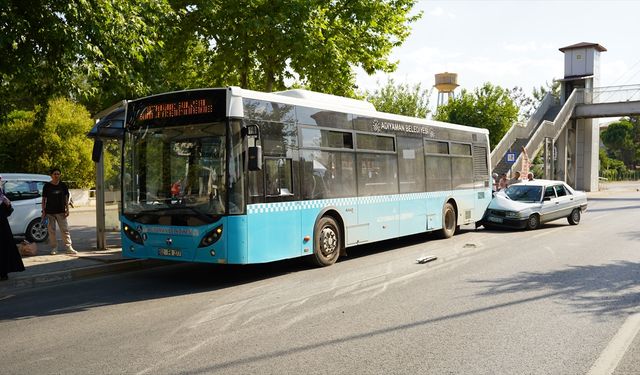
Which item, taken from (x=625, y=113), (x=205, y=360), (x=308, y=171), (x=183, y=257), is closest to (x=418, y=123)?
(x=308, y=171)

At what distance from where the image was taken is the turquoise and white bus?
28.9 ft

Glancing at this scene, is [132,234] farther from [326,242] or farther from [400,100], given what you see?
[400,100]

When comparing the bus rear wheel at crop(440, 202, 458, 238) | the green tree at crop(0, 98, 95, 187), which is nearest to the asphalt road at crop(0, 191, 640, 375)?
the bus rear wheel at crop(440, 202, 458, 238)

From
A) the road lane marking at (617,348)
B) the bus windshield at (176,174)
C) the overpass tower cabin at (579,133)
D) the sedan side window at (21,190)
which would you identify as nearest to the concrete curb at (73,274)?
the bus windshield at (176,174)

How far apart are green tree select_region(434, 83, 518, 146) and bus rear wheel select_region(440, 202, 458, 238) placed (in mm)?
31818

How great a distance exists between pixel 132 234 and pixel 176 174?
Result: 1.44m

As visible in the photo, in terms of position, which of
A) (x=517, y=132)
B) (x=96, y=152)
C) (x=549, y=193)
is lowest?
(x=549, y=193)

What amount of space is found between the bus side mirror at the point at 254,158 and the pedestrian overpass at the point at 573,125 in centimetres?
2608

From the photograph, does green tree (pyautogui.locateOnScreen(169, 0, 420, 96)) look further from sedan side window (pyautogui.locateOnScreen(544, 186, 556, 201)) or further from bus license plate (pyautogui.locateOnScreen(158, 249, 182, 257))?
bus license plate (pyautogui.locateOnScreen(158, 249, 182, 257))

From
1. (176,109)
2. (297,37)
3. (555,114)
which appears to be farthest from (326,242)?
(555,114)

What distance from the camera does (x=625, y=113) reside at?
133 ft

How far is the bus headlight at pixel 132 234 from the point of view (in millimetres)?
9586

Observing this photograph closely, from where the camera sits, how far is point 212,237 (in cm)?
880

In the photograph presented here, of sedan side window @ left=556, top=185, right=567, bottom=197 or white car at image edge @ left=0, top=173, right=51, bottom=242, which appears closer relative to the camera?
white car at image edge @ left=0, top=173, right=51, bottom=242
